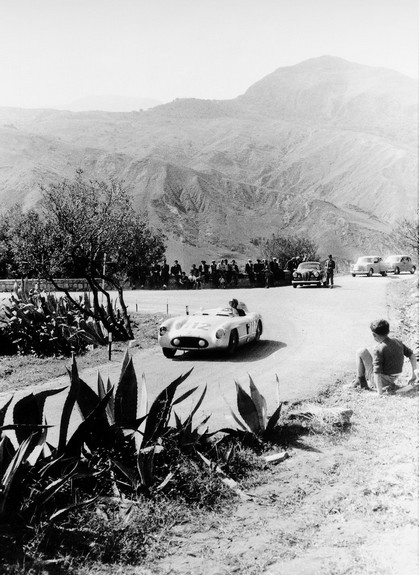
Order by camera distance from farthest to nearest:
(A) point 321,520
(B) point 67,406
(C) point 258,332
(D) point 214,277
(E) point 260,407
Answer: (D) point 214,277 → (C) point 258,332 → (E) point 260,407 → (B) point 67,406 → (A) point 321,520

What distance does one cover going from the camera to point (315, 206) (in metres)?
88.2

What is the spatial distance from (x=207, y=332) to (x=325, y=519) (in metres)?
7.27

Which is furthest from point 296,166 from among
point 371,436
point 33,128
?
point 371,436

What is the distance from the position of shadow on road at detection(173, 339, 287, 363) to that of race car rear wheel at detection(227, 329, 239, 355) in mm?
144

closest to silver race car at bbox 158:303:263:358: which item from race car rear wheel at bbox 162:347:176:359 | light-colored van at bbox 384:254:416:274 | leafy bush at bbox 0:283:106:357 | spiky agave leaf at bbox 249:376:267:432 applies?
race car rear wheel at bbox 162:347:176:359

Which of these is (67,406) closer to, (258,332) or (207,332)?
(207,332)

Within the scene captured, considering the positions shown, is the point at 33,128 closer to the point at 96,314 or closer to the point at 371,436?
the point at 96,314

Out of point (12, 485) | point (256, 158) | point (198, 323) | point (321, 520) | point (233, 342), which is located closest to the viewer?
point (12, 485)

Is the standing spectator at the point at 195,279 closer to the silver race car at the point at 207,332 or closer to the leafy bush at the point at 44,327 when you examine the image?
the leafy bush at the point at 44,327

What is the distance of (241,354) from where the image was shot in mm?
12305

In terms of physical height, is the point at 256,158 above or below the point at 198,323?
above

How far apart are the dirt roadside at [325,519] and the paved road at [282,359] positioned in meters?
A: 1.42

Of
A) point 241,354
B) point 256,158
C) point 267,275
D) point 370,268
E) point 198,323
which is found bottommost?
point 241,354

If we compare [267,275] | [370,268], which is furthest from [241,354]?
[370,268]
